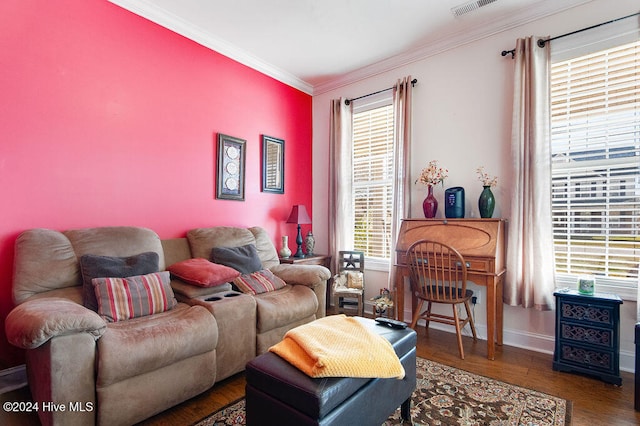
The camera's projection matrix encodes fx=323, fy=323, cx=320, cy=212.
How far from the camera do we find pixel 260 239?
11.0 feet

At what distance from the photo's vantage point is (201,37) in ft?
10.3

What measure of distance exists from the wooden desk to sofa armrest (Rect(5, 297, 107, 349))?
238cm

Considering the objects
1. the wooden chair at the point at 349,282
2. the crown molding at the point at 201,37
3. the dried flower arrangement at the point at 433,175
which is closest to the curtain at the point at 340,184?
the wooden chair at the point at 349,282

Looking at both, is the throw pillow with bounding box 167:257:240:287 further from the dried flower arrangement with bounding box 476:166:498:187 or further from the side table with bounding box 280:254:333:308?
the dried flower arrangement with bounding box 476:166:498:187

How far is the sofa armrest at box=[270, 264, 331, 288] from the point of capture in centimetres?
286

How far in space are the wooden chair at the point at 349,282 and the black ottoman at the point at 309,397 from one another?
1813 mm

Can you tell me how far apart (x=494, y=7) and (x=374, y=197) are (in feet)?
6.90

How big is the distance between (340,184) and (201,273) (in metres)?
2.12

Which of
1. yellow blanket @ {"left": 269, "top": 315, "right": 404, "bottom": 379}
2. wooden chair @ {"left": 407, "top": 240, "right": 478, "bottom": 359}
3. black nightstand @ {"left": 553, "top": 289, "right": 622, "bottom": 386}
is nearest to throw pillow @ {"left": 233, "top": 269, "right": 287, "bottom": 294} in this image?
yellow blanket @ {"left": 269, "top": 315, "right": 404, "bottom": 379}

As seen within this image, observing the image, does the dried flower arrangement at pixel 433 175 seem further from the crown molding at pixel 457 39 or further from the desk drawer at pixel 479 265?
the crown molding at pixel 457 39

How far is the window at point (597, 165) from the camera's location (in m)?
2.41

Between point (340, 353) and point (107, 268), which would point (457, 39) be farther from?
point (107, 268)

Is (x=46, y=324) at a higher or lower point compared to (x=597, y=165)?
lower

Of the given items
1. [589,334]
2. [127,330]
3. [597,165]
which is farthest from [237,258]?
[597,165]
